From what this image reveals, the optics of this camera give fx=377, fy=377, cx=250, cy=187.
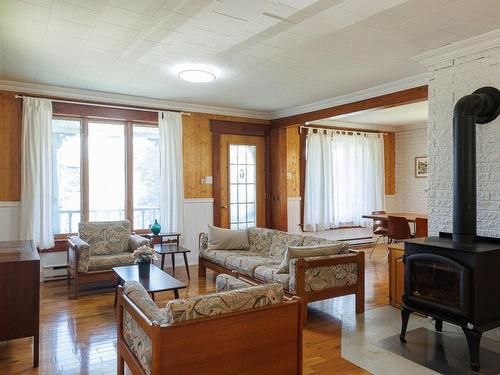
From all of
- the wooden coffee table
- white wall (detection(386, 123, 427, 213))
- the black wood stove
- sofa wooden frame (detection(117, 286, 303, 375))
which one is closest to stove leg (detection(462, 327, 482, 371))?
the black wood stove

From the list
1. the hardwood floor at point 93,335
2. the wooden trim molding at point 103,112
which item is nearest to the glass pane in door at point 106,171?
the wooden trim molding at point 103,112

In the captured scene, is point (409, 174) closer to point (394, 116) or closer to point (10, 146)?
point (394, 116)

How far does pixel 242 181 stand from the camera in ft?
23.3

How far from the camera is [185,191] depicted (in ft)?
21.1

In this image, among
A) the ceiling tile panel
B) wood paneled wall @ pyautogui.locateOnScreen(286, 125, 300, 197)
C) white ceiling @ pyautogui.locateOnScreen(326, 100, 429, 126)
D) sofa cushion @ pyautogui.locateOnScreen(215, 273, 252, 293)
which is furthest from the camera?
wood paneled wall @ pyautogui.locateOnScreen(286, 125, 300, 197)

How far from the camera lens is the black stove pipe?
10.4ft

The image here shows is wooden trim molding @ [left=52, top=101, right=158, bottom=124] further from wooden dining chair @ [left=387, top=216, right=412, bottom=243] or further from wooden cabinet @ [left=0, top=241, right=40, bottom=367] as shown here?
wooden dining chair @ [left=387, top=216, right=412, bottom=243]

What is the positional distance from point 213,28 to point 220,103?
3.13 meters

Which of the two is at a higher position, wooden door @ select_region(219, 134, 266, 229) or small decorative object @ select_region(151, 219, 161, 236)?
wooden door @ select_region(219, 134, 266, 229)

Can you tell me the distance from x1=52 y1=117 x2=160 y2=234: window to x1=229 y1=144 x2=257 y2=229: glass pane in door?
4.71 ft

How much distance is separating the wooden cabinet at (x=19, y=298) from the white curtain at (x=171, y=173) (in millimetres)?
3215

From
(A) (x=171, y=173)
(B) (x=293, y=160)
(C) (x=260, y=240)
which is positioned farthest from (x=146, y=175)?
(B) (x=293, y=160)

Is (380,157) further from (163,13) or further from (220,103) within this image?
(163,13)

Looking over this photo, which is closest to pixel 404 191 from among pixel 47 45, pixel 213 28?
pixel 213 28
